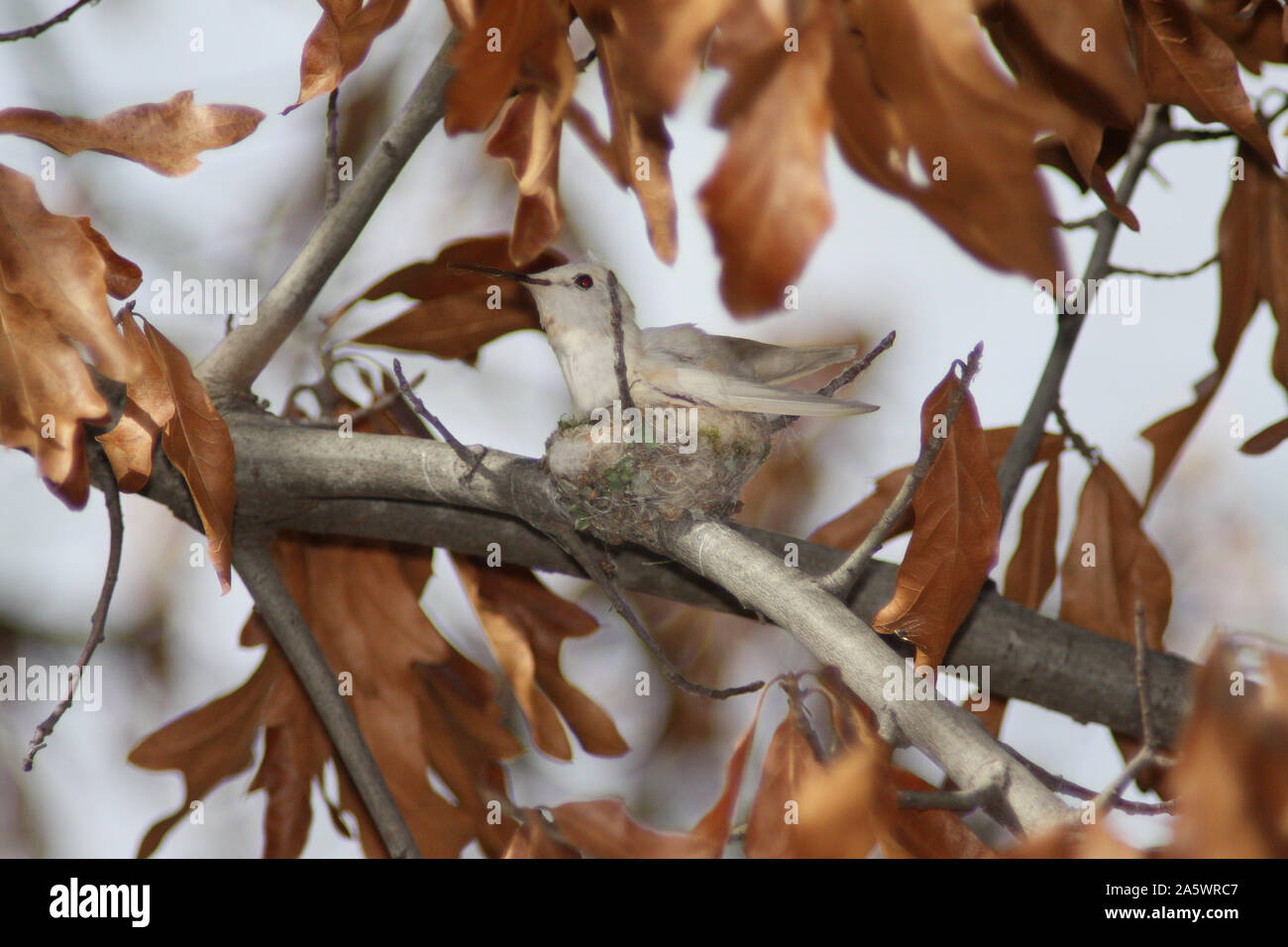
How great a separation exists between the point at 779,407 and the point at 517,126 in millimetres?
897

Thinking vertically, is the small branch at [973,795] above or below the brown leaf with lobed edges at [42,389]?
below

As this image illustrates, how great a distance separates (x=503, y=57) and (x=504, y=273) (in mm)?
1079

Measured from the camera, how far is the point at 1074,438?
266 centimetres

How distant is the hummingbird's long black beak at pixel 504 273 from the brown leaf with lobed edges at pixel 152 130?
740 millimetres

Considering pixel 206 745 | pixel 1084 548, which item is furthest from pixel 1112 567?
pixel 206 745

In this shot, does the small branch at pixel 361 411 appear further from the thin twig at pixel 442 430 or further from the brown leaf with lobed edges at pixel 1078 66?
the brown leaf with lobed edges at pixel 1078 66

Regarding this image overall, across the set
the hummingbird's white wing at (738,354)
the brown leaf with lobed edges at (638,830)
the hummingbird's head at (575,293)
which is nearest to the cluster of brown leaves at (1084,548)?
the hummingbird's white wing at (738,354)

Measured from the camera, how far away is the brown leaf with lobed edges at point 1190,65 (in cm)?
162

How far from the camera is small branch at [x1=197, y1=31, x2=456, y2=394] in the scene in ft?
6.92

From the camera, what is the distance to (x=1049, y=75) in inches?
53.1

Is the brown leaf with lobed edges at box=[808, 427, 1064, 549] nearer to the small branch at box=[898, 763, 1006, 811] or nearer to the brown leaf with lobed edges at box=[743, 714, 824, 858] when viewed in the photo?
the brown leaf with lobed edges at box=[743, 714, 824, 858]

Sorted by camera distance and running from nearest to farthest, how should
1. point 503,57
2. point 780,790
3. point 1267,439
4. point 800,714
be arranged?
1. point 503,57
2. point 780,790
3. point 800,714
4. point 1267,439

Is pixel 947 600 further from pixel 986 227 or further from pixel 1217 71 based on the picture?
pixel 1217 71

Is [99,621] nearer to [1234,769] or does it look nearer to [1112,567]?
[1234,769]
